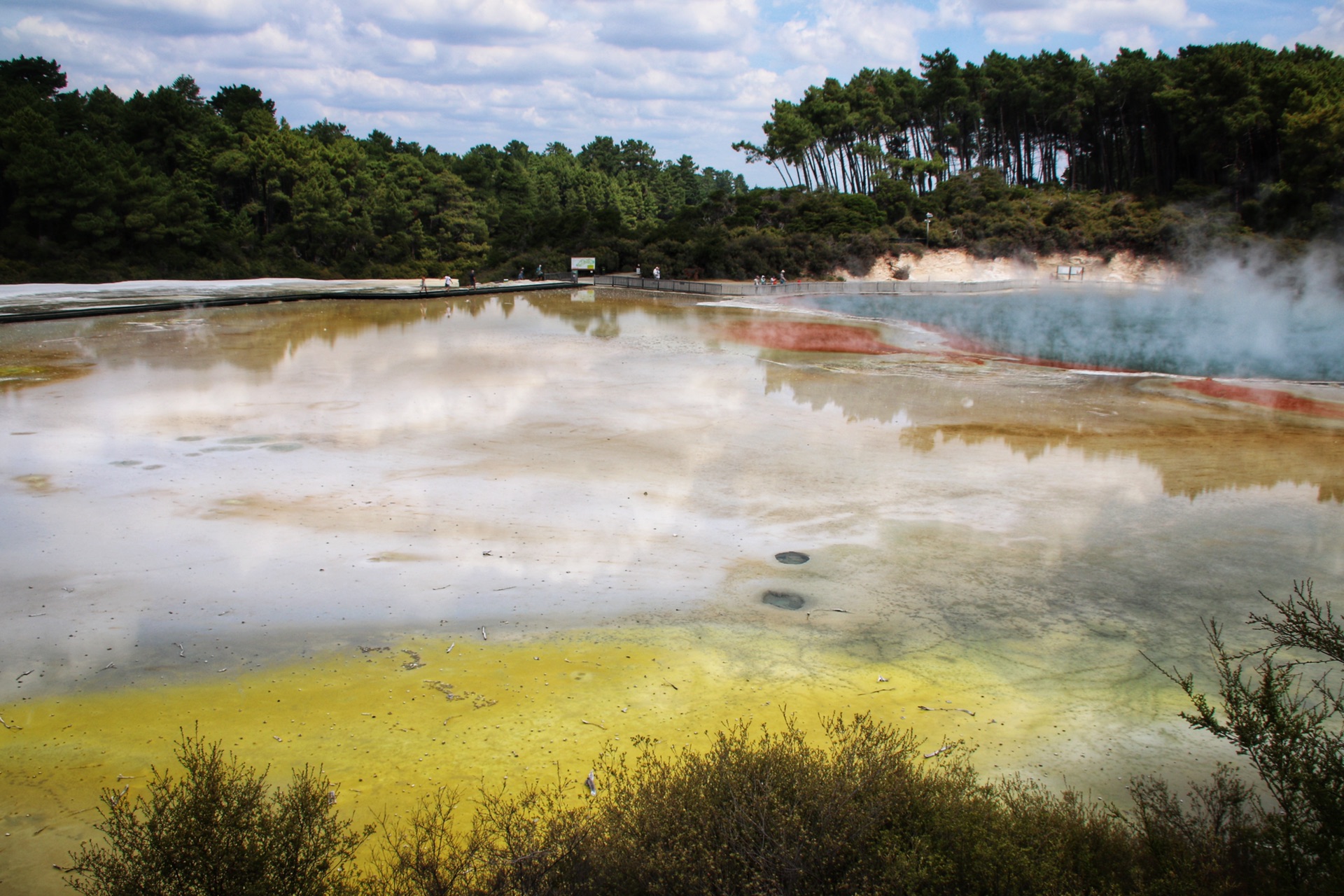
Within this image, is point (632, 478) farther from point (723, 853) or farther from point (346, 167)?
point (346, 167)

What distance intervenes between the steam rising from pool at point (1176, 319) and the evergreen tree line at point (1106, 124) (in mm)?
8280

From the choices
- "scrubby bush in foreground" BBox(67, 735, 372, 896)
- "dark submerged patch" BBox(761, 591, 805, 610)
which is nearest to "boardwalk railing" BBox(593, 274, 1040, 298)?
"dark submerged patch" BBox(761, 591, 805, 610)

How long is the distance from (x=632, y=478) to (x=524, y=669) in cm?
602

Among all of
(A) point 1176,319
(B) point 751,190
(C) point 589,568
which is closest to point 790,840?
(C) point 589,568

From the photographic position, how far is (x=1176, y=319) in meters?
43.1

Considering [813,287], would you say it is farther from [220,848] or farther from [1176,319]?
[220,848]

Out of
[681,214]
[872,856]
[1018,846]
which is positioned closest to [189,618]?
[872,856]

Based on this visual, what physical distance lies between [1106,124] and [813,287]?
4668cm

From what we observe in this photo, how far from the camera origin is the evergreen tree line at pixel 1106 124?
60781 mm

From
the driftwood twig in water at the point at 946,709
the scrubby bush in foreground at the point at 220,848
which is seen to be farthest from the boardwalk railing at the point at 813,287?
the scrubby bush in foreground at the point at 220,848

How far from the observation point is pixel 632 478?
14.1 meters

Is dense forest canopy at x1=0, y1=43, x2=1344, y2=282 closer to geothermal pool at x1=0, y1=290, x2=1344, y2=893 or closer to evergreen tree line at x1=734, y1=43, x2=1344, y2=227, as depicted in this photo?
evergreen tree line at x1=734, y1=43, x2=1344, y2=227

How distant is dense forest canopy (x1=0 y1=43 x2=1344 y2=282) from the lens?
178 ft

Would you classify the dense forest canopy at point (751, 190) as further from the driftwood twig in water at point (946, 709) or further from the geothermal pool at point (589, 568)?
the driftwood twig in water at point (946, 709)
